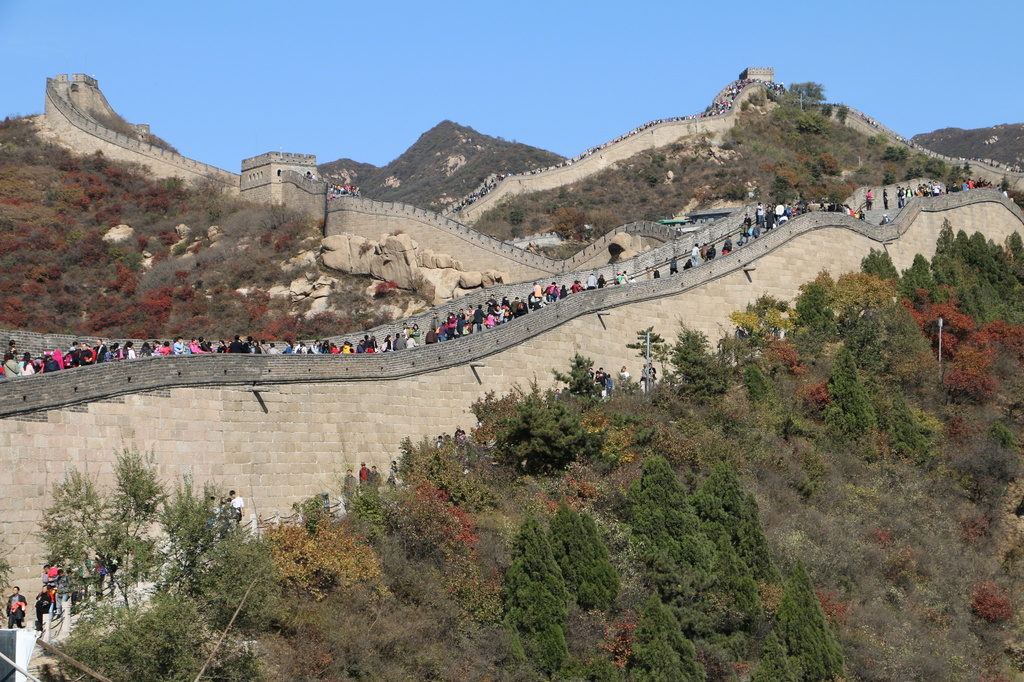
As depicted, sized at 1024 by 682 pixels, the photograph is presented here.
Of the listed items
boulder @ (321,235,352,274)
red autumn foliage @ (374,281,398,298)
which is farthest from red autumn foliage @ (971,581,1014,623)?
boulder @ (321,235,352,274)

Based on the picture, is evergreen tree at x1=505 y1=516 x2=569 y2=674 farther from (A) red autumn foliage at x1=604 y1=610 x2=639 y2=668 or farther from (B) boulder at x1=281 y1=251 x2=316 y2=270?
(B) boulder at x1=281 y1=251 x2=316 y2=270

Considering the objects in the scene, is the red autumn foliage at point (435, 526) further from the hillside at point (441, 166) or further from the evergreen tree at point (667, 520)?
the hillside at point (441, 166)

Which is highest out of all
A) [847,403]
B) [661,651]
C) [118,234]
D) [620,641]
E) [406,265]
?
[118,234]

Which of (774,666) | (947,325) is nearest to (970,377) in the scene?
(947,325)

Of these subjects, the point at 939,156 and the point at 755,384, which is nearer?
the point at 755,384

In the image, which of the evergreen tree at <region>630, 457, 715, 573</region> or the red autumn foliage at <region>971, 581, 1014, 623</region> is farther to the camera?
the red autumn foliage at <region>971, 581, 1014, 623</region>

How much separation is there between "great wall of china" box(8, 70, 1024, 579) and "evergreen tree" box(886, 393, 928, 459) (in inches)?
251

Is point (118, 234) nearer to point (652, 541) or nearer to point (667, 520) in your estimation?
point (667, 520)

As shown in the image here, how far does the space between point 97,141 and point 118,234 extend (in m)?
11.2

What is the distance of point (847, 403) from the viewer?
38656 mm

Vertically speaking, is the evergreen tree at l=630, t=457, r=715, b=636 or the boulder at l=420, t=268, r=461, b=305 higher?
the boulder at l=420, t=268, r=461, b=305

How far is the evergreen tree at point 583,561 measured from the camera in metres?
27.9

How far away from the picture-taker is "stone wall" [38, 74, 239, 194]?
6975cm

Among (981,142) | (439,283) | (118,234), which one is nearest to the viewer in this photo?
(439,283)
